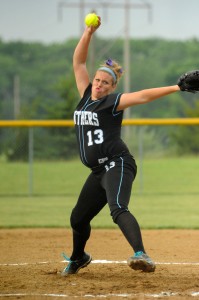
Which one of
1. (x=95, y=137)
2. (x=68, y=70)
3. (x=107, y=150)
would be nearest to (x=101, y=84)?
(x=95, y=137)

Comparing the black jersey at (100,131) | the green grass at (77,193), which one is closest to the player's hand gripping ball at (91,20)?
the black jersey at (100,131)

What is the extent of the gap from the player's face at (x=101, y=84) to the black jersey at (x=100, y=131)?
6cm

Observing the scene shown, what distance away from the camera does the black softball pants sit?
230 inches

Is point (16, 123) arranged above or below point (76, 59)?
below

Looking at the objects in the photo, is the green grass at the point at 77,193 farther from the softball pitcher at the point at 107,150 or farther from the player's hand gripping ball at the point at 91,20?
the player's hand gripping ball at the point at 91,20

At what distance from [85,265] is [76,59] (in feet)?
5.79

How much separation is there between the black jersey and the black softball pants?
96 millimetres

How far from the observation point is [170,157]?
22.6m

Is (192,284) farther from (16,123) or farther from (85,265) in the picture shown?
(16,123)

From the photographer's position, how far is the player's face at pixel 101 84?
19.8 ft

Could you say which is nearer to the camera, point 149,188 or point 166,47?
point 149,188

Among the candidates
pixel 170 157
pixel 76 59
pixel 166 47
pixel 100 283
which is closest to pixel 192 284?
pixel 100 283

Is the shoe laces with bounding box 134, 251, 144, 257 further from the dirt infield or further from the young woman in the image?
the dirt infield

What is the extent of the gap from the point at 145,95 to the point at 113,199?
0.84m
